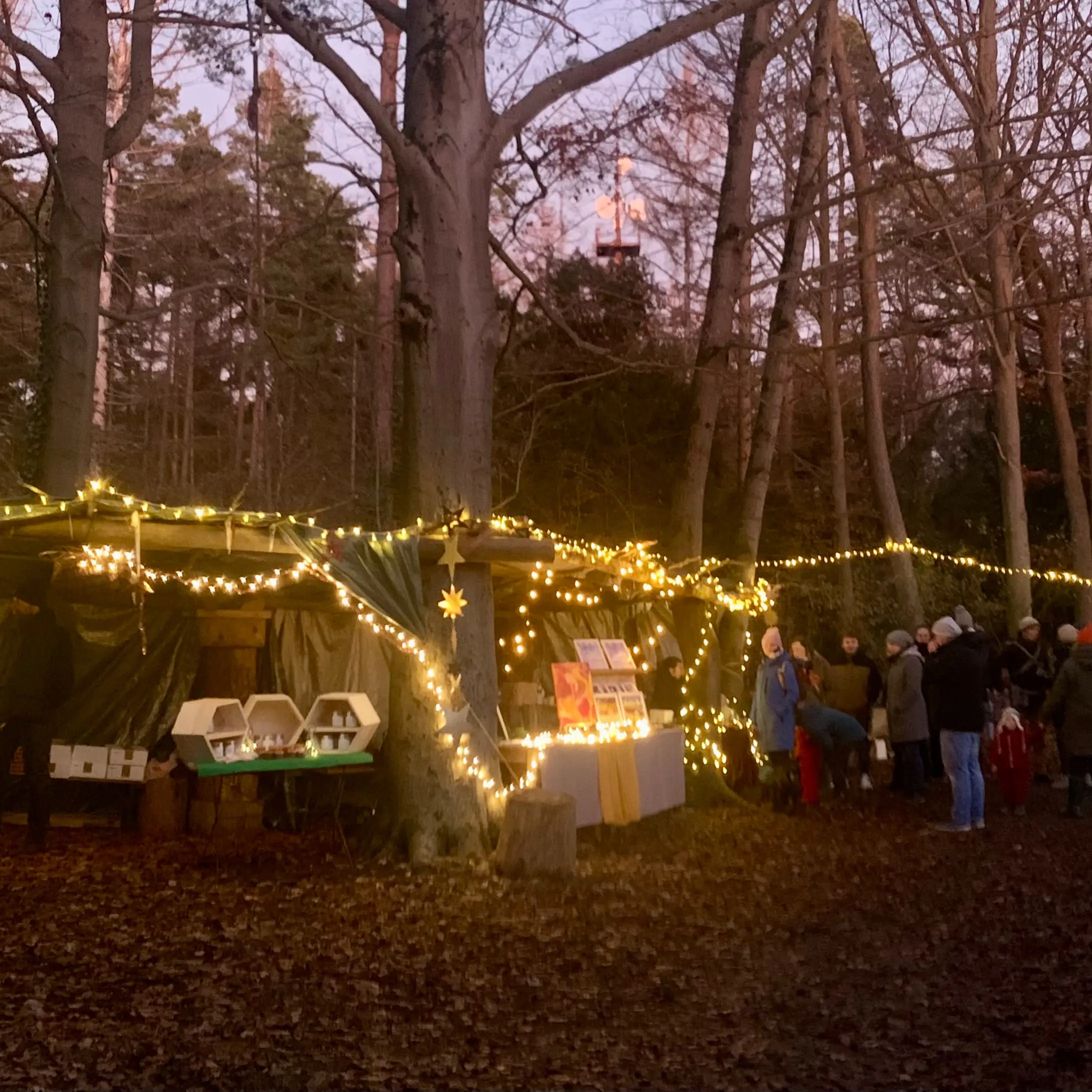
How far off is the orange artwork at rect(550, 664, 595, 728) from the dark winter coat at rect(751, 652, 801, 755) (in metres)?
1.72

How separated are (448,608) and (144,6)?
615 cm

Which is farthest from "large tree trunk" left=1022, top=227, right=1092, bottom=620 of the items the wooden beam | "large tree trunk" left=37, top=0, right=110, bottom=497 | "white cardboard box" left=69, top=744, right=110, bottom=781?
"white cardboard box" left=69, top=744, right=110, bottom=781

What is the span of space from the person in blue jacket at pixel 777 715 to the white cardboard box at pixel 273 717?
4254 mm

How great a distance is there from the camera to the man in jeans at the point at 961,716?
9.61 metres

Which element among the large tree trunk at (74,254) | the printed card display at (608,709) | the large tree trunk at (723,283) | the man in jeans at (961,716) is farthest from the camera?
the large tree trunk at (723,283)

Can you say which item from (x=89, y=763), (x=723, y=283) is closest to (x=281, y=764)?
(x=89, y=763)

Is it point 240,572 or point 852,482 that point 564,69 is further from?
point 852,482

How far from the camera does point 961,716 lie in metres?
9.62

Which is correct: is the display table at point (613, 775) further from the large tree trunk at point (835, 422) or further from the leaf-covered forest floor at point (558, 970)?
the large tree trunk at point (835, 422)

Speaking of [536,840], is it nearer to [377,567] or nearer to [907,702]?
[377,567]

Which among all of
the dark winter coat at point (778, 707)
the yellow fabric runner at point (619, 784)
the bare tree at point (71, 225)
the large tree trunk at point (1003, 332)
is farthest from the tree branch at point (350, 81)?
the large tree trunk at point (1003, 332)

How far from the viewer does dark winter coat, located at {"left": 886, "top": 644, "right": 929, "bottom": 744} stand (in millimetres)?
11539

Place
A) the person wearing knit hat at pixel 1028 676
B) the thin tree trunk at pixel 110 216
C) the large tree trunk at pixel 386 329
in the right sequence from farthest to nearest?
the large tree trunk at pixel 386 329
the thin tree trunk at pixel 110 216
the person wearing knit hat at pixel 1028 676

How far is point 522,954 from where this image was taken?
20.0 feet
